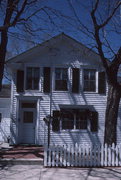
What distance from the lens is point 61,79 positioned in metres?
13.7

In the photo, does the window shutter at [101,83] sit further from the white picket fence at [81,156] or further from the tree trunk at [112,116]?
the white picket fence at [81,156]

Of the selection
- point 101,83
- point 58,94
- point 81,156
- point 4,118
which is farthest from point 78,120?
point 4,118

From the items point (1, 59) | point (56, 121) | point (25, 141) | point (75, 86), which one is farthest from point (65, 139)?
point (1, 59)

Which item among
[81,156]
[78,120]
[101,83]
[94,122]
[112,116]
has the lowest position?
[81,156]

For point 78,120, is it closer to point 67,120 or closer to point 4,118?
point 67,120

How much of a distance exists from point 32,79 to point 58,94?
1.91 meters

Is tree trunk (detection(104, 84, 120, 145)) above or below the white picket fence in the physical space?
above

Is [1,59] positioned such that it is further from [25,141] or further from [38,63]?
[25,141]

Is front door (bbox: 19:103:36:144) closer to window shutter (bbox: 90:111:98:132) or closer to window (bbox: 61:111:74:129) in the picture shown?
window (bbox: 61:111:74:129)

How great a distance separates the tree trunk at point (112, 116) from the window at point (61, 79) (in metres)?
4.64

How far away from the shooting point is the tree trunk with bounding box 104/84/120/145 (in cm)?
916

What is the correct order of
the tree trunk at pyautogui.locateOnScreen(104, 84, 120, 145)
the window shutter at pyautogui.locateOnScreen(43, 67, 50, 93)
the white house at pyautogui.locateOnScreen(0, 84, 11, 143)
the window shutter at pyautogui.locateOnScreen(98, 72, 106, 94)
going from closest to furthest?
the tree trunk at pyautogui.locateOnScreen(104, 84, 120, 145) < the window shutter at pyautogui.locateOnScreen(43, 67, 50, 93) < the window shutter at pyautogui.locateOnScreen(98, 72, 106, 94) < the white house at pyautogui.locateOnScreen(0, 84, 11, 143)

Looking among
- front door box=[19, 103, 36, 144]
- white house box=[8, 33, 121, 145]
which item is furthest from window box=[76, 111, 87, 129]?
front door box=[19, 103, 36, 144]

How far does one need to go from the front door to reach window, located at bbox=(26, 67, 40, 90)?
54.0 inches
